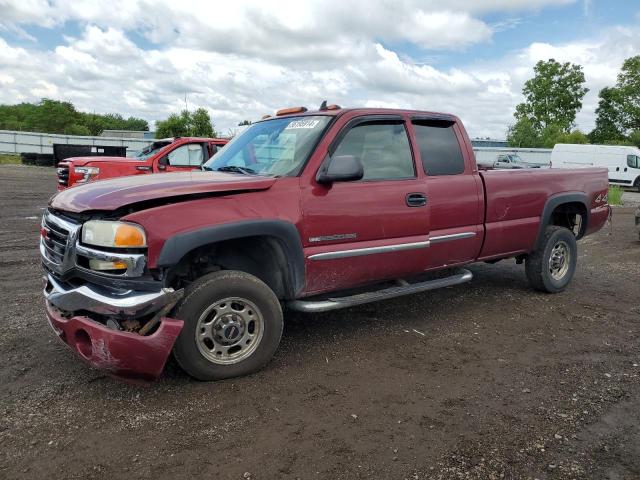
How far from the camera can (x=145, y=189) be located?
3469mm

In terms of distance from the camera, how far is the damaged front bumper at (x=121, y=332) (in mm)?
3191

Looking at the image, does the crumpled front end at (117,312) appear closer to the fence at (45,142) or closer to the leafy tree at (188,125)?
the leafy tree at (188,125)

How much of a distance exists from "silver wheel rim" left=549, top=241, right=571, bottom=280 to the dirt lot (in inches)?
37.6

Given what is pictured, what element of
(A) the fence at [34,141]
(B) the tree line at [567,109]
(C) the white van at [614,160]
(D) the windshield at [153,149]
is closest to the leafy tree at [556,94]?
(B) the tree line at [567,109]

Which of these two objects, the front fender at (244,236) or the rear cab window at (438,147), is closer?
the front fender at (244,236)

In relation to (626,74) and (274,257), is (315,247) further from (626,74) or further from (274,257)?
(626,74)

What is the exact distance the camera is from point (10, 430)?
9.98 feet

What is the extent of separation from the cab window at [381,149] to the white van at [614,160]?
86.1ft

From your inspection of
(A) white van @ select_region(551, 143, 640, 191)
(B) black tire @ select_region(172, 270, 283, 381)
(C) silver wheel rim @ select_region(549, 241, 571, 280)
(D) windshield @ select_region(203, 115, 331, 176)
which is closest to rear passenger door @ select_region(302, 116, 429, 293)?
(D) windshield @ select_region(203, 115, 331, 176)

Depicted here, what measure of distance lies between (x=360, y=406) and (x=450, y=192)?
7.64 ft

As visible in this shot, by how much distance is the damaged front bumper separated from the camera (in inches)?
126

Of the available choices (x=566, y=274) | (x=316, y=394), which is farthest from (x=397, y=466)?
(x=566, y=274)

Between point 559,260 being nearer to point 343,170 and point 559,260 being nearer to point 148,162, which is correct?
point 343,170

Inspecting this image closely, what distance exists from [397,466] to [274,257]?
1771mm
